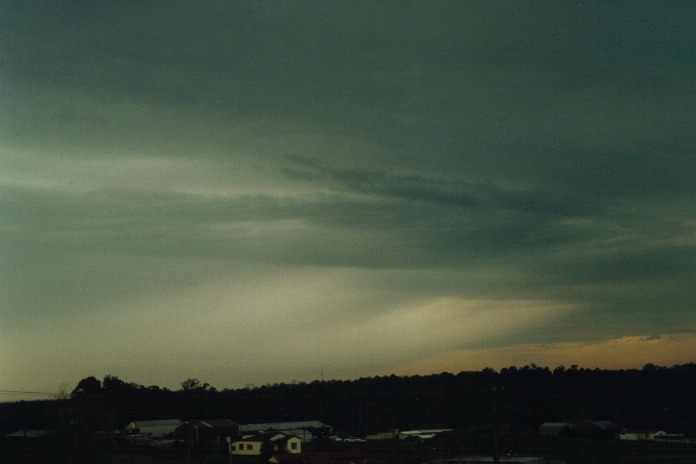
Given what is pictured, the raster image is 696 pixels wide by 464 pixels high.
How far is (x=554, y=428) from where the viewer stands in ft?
62.5

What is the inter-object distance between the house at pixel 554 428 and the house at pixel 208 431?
815cm

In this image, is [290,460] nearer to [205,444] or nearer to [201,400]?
[205,444]

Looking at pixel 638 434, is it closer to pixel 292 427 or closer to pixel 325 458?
pixel 325 458

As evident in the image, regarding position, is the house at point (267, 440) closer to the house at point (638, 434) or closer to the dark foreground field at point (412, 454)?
the dark foreground field at point (412, 454)

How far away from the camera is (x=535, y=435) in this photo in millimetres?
18844

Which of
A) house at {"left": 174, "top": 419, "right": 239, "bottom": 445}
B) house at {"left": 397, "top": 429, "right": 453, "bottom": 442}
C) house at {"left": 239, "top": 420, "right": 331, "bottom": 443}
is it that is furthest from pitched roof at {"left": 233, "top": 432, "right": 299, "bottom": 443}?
house at {"left": 397, "top": 429, "right": 453, "bottom": 442}

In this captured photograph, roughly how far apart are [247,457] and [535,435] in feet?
23.6

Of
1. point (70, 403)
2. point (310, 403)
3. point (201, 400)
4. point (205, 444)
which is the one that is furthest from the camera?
point (310, 403)

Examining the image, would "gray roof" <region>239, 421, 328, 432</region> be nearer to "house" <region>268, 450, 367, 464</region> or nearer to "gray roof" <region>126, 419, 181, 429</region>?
"gray roof" <region>126, 419, 181, 429</region>

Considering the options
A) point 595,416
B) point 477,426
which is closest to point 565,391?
point 595,416

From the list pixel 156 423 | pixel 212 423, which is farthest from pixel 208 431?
pixel 156 423

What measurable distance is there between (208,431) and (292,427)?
387cm

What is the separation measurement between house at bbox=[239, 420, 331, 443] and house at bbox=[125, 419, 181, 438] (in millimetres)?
2032

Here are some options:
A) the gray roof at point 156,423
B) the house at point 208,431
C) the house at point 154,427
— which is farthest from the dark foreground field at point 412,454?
the gray roof at point 156,423
